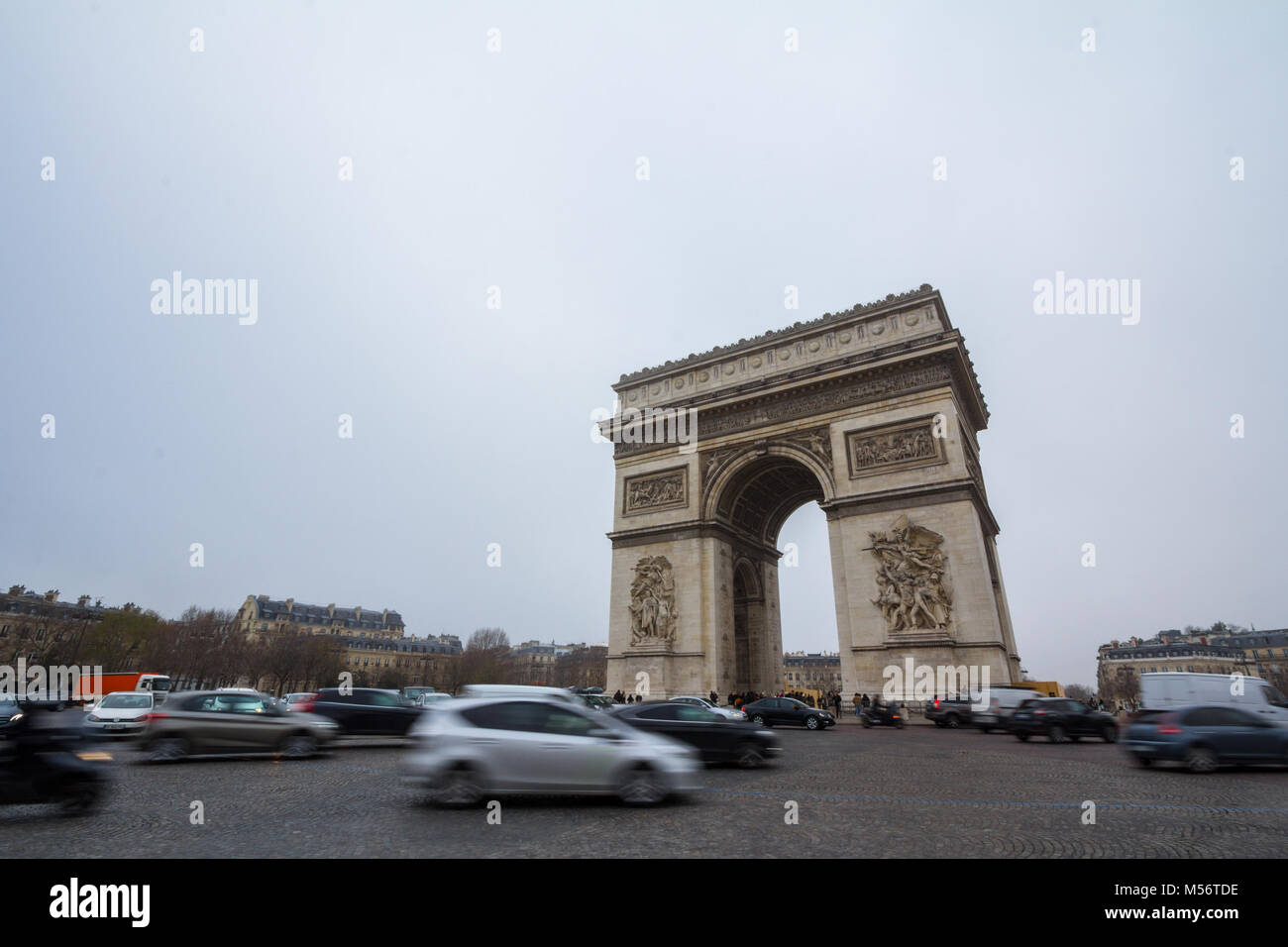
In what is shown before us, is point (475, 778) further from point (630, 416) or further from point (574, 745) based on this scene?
point (630, 416)

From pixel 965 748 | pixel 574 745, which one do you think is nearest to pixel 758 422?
pixel 965 748

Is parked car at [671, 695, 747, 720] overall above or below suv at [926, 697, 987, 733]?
above

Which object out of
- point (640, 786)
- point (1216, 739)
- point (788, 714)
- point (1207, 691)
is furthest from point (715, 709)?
point (1207, 691)

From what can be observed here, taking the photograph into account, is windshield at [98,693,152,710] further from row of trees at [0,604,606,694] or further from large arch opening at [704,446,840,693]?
row of trees at [0,604,606,694]

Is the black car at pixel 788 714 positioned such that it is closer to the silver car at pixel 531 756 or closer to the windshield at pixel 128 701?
the silver car at pixel 531 756

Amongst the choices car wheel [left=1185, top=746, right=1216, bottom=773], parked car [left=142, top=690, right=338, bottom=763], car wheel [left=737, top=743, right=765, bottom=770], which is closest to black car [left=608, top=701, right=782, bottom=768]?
car wheel [left=737, top=743, right=765, bottom=770]

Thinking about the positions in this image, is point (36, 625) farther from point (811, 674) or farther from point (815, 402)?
point (811, 674)
